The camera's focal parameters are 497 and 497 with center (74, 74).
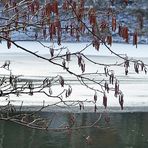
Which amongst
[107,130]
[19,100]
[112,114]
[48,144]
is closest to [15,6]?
[48,144]

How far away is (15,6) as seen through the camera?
268 centimetres

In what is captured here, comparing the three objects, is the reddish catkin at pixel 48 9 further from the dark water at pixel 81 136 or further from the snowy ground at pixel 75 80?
the snowy ground at pixel 75 80

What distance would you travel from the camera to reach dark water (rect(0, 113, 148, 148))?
8.20 m

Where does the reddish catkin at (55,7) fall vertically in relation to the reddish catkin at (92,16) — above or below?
above

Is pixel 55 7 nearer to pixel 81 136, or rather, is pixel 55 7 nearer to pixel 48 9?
pixel 48 9

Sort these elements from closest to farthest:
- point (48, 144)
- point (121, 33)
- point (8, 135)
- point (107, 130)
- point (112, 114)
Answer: point (121, 33) → point (48, 144) → point (8, 135) → point (107, 130) → point (112, 114)

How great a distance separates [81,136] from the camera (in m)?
8.80

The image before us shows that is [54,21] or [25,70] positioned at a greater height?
[54,21]

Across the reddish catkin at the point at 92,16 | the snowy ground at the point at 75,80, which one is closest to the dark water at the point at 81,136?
the snowy ground at the point at 75,80

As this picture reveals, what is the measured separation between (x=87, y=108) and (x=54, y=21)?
899 cm

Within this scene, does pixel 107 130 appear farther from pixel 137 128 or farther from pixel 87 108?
pixel 87 108

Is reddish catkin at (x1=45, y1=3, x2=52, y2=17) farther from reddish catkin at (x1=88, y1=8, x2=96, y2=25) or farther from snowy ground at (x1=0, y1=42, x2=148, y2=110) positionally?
snowy ground at (x1=0, y1=42, x2=148, y2=110)

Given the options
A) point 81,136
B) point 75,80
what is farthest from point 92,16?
point 75,80

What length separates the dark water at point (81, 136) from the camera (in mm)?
8195
